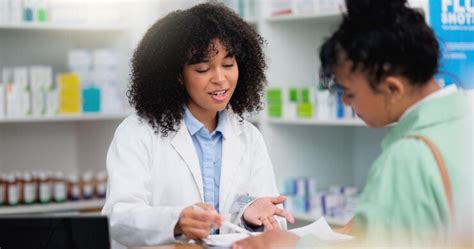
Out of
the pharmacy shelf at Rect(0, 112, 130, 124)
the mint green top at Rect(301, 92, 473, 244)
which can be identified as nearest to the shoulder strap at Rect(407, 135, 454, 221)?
the mint green top at Rect(301, 92, 473, 244)

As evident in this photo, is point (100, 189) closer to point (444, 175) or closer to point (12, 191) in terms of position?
point (12, 191)

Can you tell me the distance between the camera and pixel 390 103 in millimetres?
1371

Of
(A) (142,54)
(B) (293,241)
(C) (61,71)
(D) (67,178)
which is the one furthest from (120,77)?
(B) (293,241)

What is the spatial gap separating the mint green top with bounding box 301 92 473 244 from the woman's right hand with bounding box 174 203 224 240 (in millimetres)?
512

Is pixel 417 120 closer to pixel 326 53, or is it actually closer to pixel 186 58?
pixel 326 53

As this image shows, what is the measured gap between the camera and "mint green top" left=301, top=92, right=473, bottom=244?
127 cm

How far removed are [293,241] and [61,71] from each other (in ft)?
Result: 10.7

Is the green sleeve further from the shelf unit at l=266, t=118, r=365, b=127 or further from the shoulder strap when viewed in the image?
the shelf unit at l=266, t=118, r=365, b=127

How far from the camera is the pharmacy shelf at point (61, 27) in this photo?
4.06 metres

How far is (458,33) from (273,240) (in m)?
1.53

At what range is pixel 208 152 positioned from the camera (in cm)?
222

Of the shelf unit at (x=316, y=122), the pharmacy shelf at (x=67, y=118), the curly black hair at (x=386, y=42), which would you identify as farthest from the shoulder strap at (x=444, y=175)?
the pharmacy shelf at (x=67, y=118)

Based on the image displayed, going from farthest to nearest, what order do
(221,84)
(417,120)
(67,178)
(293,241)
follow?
(67,178)
(221,84)
(293,241)
(417,120)

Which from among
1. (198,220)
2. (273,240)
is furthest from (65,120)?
A: (273,240)
